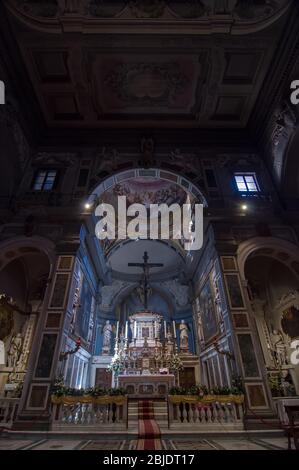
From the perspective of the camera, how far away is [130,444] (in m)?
6.21

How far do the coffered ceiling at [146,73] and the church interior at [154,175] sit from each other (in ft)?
0.22

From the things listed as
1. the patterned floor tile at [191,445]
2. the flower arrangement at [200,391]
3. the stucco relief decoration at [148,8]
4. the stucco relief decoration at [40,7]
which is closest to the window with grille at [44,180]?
the stucco relief decoration at [40,7]

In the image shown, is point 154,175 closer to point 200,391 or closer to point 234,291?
point 234,291

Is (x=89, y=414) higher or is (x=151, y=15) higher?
(x=151, y=15)

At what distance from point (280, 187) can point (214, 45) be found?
703cm

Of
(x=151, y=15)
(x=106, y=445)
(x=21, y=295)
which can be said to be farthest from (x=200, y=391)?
(x=151, y=15)

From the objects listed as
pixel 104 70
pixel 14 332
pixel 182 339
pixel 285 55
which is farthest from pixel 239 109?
pixel 14 332

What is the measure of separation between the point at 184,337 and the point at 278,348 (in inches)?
304

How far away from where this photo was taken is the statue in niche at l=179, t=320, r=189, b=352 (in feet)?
60.0

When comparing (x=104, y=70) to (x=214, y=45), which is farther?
(x=104, y=70)

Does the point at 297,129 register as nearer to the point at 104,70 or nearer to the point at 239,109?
the point at 239,109

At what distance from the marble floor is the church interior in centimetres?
35

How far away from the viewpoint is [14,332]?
13094 mm
